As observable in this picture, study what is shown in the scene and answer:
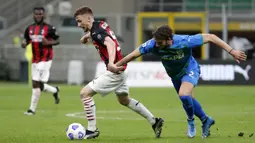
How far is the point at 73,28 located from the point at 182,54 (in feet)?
88.6

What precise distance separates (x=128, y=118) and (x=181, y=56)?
524cm

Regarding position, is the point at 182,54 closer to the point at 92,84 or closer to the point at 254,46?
the point at 92,84

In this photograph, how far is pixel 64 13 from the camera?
4081cm

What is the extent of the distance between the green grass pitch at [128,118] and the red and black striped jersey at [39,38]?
1.42m

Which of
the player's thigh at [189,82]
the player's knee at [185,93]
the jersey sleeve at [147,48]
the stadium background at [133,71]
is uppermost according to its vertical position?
the jersey sleeve at [147,48]

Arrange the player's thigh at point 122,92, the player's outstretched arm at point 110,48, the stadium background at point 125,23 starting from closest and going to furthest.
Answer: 1. the player's outstretched arm at point 110,48
2. the player's thigh at point 122,92
3. the stadium background at point 125,23

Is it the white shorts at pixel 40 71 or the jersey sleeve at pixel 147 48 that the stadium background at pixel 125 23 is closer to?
the white shorts at pixel 40 71

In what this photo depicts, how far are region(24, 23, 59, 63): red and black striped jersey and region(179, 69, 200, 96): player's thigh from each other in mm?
7663

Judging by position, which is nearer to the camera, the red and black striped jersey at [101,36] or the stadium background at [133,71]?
the red and black striped jersey at [101,36]

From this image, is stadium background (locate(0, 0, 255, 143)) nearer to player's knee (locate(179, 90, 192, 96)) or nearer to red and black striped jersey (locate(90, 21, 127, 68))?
player's knee (locate(179, 90, 192, 96))

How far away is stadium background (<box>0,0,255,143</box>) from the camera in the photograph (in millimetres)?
14484

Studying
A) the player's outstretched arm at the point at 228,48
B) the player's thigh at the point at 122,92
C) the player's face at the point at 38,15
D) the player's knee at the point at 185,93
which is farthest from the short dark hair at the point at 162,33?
the player's face at the point at 38,15

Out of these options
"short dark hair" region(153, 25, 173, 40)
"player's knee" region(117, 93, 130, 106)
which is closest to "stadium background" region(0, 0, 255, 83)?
"player's knee" region(117, 93, 130, 106)

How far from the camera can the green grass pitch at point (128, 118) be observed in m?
12.5
